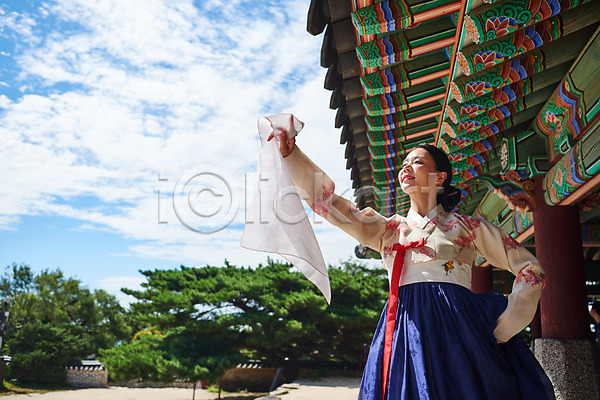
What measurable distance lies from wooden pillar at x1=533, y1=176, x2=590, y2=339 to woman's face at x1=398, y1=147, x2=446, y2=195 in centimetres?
186

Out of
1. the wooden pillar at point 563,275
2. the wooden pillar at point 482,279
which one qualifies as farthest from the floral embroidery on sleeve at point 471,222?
the wooden pillar at point 482,279

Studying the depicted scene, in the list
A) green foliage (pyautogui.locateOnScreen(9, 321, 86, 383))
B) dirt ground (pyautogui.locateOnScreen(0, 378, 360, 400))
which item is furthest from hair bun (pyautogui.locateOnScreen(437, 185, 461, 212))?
green foliage (pyautogui.locateOnScreen(9, 321, 86, 383))

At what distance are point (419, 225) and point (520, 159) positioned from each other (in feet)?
7.09

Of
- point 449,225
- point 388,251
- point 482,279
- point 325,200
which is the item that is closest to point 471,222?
point 449,225

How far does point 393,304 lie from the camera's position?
68.7 inches

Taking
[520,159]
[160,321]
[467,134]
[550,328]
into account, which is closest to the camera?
[467,134]

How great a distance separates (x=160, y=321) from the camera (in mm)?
15195

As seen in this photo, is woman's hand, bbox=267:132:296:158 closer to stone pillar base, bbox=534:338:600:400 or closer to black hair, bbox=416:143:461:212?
black hair, bbox=416:143:461:212

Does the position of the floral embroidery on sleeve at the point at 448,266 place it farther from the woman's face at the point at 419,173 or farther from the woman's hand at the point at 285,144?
the woman's hand at the point at 285,144

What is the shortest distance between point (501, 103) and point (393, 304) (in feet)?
5.25

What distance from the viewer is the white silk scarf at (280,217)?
166cm

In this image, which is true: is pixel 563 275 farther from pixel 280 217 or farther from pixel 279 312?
pixel 279 312

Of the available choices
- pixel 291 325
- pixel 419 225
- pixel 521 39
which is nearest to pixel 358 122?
pixel 521 39

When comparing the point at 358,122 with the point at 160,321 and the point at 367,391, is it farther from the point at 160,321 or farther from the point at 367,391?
the point at 160,321
